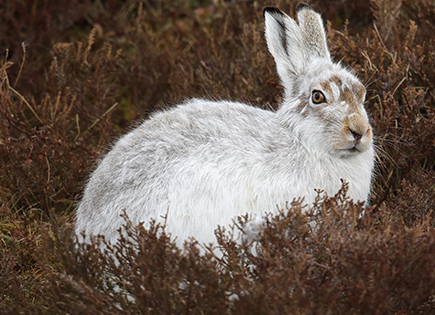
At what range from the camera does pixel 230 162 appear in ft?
11.2

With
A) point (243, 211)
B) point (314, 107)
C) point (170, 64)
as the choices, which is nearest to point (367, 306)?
point (243, 211)

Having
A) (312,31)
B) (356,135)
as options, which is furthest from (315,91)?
(312,31)

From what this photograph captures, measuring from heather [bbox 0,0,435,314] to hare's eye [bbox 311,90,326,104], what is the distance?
1.92ft

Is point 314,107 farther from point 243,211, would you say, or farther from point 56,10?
point 56,10

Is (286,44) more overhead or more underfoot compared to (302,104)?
more overhead

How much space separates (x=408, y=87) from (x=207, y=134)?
5.08 feet

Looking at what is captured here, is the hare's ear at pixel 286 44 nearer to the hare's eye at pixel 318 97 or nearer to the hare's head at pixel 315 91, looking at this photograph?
the hare's head at pixel 315 91

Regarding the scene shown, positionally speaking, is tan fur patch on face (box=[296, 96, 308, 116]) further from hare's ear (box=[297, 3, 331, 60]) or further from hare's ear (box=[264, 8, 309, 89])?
hare's ear (box=[297, 3, 331, 60])

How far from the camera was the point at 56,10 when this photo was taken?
623 cm

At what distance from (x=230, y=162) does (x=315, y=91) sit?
2.27 feet

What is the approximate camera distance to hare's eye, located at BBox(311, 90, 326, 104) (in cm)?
357

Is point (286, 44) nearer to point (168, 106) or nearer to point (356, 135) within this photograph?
point (356, 135)

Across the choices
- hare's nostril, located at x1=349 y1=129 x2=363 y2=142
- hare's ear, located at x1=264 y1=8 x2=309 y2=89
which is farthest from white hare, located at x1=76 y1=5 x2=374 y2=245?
hare's ear, located at x1=264 y1=8 x2=309 y2=89

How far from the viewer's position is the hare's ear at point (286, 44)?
3882mm
